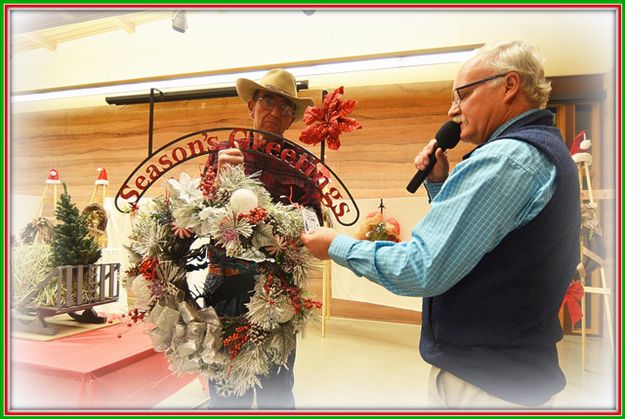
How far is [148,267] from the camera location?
3.25ft

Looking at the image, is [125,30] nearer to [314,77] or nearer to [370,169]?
[314,77]

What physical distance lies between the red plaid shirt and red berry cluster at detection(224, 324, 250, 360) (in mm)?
384

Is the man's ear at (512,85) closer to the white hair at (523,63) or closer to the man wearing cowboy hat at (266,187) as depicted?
the white hair at (523,63)

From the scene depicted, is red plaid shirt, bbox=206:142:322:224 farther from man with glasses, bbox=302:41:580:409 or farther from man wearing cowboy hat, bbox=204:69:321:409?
man with glasses, bbox=302:41:580:409

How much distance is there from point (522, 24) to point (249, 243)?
2.65 metres

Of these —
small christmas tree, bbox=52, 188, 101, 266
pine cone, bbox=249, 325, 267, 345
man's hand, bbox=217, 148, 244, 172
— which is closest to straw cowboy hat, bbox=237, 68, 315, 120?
man's hand, bbox=217, 148, 244, 172

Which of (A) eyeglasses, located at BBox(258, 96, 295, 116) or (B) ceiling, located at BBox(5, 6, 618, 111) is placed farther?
(B) ceiling, located at BBox(5, 6, 618, 111)

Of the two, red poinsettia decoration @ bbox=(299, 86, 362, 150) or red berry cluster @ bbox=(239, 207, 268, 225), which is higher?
red poinsettia decoration @ bbox=(299, 86, 362, 150)

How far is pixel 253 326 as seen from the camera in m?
0.98

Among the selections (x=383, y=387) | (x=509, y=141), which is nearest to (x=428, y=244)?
(x=509, y=141)

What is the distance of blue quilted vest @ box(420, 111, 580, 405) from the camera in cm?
76

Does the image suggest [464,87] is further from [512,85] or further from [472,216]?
[472,216]

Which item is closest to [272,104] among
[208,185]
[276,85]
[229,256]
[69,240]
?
[276,85]

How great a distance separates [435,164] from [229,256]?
67 cm
